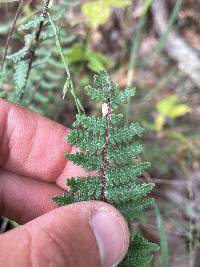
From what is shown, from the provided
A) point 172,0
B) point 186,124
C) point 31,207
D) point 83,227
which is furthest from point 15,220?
point 172,0

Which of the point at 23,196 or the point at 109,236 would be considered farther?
the point at 23,196

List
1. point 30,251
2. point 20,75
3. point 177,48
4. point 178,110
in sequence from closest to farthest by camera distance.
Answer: point 30,251 → point 20,75 → point 178,110 → point 177,48

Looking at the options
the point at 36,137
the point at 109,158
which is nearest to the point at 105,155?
the point at 109,158

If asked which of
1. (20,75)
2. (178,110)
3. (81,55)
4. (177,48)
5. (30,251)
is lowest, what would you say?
(30,251)

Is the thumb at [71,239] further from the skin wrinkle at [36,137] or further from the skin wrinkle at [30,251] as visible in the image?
the skin wrinkle at [36,137]

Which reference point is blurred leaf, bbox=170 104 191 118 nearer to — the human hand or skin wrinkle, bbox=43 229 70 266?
the human hand

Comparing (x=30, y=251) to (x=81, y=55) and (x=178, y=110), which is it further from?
(x=178, y=110)

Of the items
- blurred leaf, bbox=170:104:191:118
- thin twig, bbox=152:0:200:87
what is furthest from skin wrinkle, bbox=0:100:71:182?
thin twig, bbox=152:0:200:87

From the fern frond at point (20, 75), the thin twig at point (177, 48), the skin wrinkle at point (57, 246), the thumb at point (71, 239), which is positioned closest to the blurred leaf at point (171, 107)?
the thin twig at point (177, 48)

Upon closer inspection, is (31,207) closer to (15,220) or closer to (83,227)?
(15,220)
